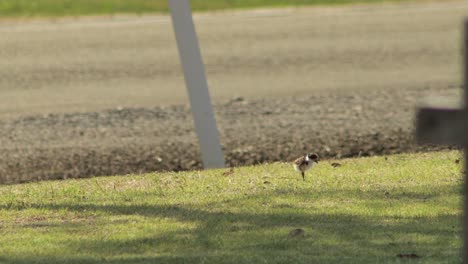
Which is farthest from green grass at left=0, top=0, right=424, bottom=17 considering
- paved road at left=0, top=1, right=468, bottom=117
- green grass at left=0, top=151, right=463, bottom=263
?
green grass at left=0, top=151, right=463, bottom=263

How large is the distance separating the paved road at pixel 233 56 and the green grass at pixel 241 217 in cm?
567

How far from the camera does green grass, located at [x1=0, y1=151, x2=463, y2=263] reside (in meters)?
6.62

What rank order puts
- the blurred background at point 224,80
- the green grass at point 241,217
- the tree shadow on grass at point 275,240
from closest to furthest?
1. the tree shadow on grass at point 275,240
2. the green grass at point 241,217
3. the blurred background at point 224,80

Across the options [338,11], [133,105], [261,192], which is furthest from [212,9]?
[261,192]

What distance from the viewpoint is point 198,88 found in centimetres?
1028

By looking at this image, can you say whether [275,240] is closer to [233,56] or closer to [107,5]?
[233,56]

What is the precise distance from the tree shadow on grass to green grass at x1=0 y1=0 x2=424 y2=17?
17.0 metres

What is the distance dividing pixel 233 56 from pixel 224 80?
1838 millimetres

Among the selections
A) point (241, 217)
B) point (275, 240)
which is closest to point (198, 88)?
point (241, 217)

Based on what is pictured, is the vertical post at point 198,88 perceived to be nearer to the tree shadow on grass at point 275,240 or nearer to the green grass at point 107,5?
the tree shadow on grass at point 275,240

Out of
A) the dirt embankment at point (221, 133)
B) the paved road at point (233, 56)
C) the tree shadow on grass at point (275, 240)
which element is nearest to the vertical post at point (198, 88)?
the dirt embankment at point (221, 133)

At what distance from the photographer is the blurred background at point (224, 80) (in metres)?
11.8

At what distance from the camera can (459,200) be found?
8008mm

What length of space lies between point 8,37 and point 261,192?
13.1m
